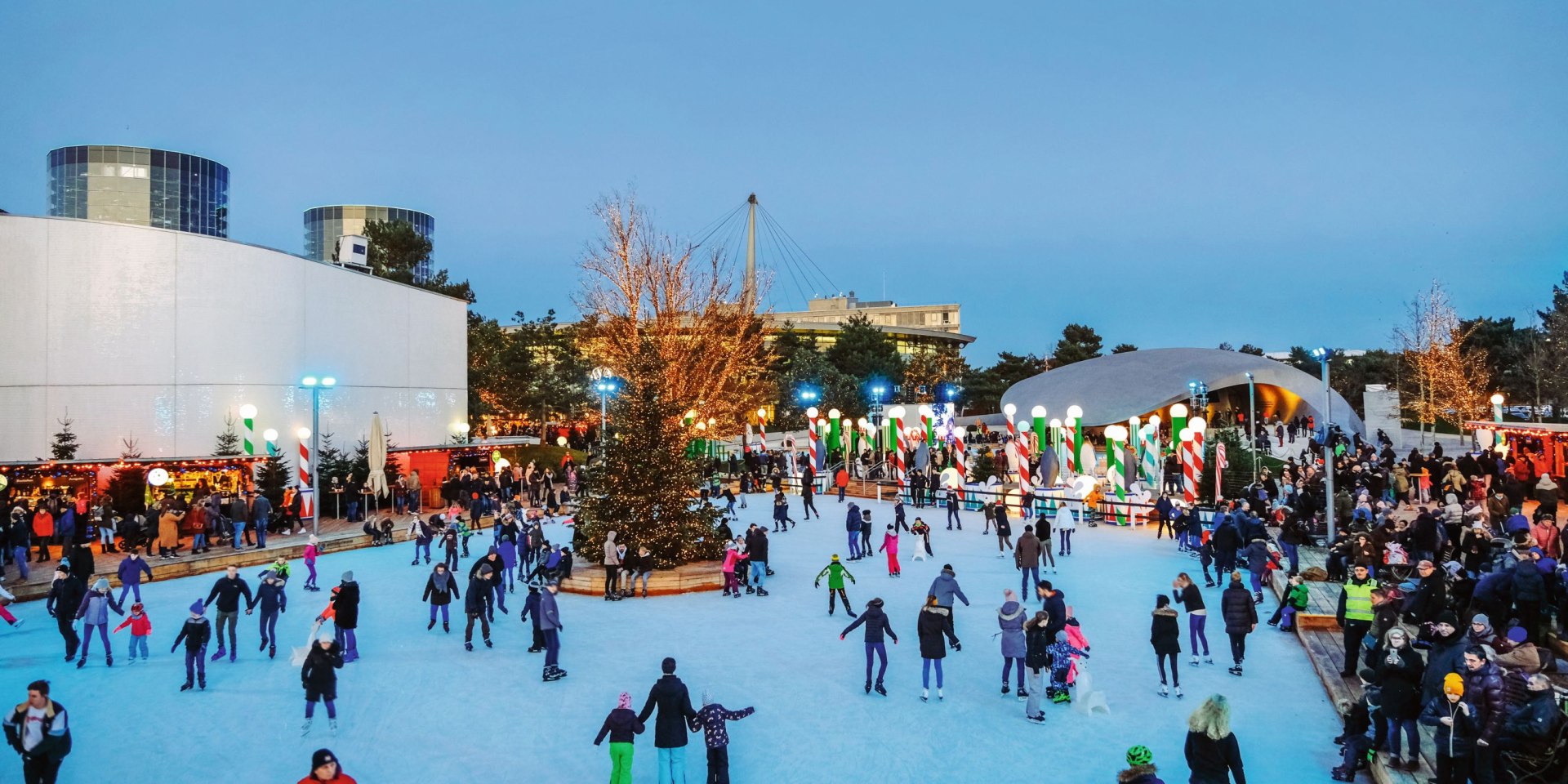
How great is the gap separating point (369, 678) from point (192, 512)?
474 inches

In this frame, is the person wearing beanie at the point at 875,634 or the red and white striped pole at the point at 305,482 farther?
the red and white striped pole at the point at 305,482

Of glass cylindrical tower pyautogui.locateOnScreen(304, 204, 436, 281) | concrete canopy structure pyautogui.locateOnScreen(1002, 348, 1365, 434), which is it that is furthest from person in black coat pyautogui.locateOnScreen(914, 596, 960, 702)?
glass cylindrical tower pyautogui.locateOnScreen(304, 204, 436, 281)

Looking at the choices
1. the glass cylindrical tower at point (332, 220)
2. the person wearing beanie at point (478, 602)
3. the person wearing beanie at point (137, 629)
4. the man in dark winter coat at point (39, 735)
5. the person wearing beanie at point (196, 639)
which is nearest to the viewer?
the man in dark winter coat at point (39, 735)

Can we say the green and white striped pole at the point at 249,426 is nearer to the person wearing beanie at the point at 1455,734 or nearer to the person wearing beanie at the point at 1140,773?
the person wearing beanie at the point at 1140,773

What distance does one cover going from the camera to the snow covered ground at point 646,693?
8141 mm

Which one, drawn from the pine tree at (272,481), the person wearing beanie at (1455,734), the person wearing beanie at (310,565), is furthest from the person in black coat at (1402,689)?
the pine tree at (272,481)

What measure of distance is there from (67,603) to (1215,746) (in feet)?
42.9

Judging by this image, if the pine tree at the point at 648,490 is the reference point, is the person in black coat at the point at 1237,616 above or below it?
below

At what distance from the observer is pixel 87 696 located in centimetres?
1005

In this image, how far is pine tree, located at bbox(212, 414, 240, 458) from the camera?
22953 mm

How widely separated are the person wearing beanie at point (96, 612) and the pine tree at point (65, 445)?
12543 millimetres

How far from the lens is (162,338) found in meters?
22.5

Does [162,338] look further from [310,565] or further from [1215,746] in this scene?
[1215,746]

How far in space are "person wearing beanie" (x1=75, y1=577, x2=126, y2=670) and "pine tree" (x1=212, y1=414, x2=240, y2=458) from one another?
41.6 feet
